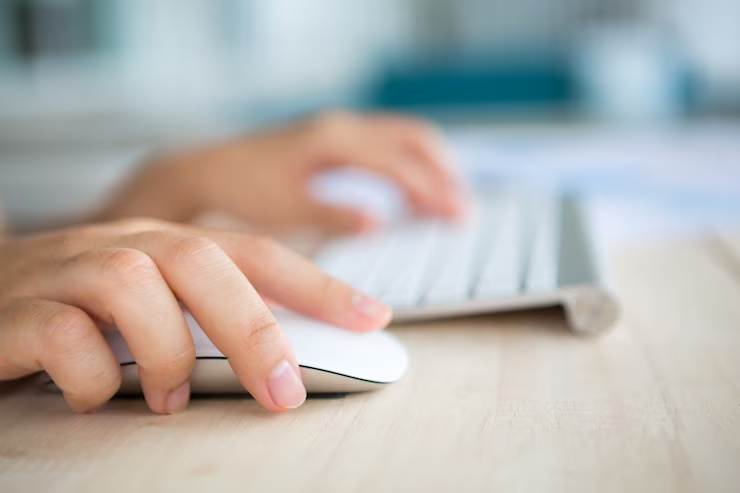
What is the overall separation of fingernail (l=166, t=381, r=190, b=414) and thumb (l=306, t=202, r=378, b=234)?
0.43 m

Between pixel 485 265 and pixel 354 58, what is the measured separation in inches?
180

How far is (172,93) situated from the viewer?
452 centimetres

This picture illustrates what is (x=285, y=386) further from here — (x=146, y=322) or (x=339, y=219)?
(x=339, y=219)

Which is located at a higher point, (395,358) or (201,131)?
(395,358)

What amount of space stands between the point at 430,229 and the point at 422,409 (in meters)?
0.41

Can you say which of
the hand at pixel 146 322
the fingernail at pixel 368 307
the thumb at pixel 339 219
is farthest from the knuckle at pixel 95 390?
the thumb at pixel 339 219

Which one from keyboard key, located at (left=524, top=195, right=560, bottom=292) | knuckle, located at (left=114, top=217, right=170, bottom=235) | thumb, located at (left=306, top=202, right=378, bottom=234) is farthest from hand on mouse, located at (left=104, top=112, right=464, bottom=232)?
knuckle, located at (left=114, top=217, right=170, bottom=235)

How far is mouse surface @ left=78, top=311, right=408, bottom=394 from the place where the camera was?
1.33ft

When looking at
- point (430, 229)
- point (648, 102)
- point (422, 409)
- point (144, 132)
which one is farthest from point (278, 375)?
point (648, 102)

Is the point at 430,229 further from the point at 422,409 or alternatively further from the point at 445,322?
the point at 422,409

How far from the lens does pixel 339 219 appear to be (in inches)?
33.6

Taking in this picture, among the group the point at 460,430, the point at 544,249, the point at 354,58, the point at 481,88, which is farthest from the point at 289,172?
the point at 354,58

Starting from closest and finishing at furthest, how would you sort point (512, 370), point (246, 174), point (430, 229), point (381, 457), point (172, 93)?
1. point (381, 457)
2. point (512, 370)
3. point (430, 229)
4. point (246, 174)
5. point (172, 93)

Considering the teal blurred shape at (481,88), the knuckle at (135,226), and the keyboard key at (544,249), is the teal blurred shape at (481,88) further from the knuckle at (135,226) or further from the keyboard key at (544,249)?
the knuckle at (135,226)
